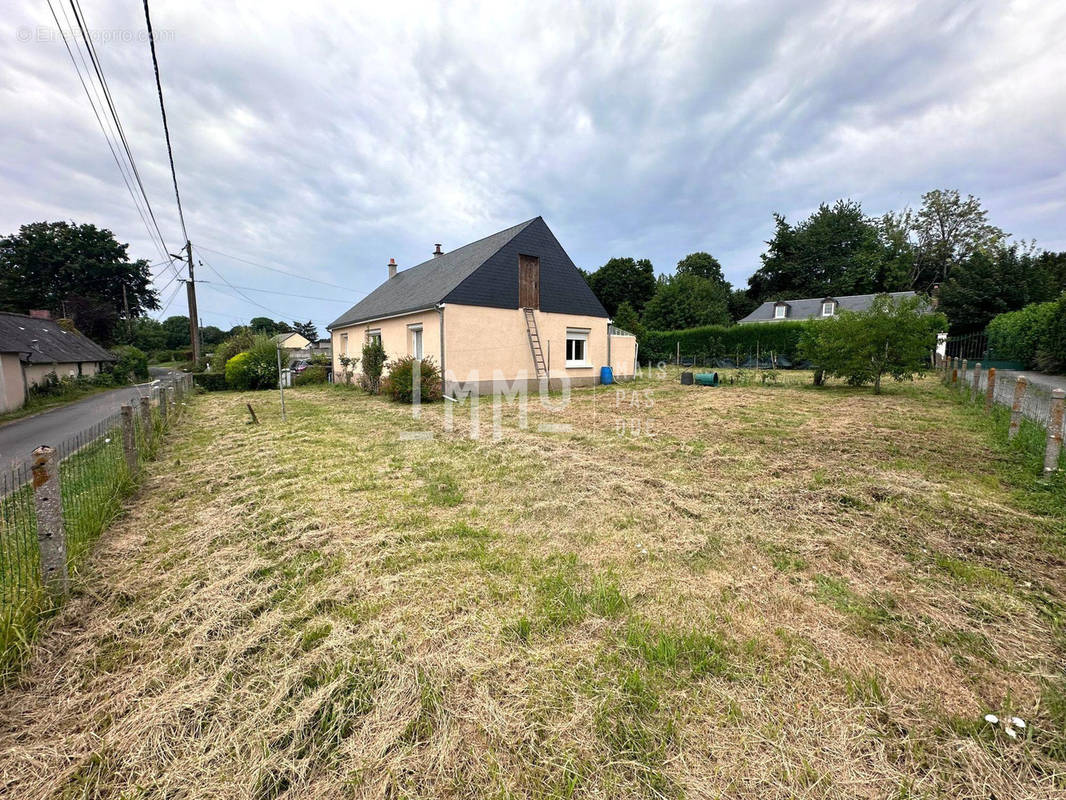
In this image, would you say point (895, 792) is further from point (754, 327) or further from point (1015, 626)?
point (754, 327)

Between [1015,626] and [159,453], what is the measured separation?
962cm

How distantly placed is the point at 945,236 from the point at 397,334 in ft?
169

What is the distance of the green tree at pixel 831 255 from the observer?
39656 mm

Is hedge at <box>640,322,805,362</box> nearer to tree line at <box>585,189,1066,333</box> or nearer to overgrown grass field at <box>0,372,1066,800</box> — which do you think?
tree line at <box>585,189,1066,333</box>

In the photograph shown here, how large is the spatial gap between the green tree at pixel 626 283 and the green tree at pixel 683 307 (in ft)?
19.5

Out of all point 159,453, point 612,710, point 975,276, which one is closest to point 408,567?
point 612,710

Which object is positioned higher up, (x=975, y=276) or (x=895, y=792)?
(x=975, y=276)

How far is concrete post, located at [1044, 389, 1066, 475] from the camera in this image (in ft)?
13.8

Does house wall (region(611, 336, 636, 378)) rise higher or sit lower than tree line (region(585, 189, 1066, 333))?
lower

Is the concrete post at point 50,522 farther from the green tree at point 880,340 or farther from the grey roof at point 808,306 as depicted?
the grey roof at point 808,306

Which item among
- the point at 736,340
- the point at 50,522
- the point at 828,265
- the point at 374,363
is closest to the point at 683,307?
the point at 736,340

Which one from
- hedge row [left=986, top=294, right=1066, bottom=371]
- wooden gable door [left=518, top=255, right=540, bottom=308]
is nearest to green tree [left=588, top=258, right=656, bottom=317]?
hedge row [left=986, top=294, right=1066, bottom=371]

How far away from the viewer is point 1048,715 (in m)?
1.76

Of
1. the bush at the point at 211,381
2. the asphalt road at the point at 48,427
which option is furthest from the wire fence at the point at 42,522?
the bush at the point at 211,381
